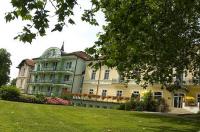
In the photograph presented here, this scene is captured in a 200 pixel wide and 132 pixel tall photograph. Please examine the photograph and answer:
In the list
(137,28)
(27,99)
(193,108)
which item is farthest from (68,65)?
(137,28)

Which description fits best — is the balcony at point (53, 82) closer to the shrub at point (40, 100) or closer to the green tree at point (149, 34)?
the shrub at point (40, 100)

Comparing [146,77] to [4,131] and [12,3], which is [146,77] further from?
[12,3]

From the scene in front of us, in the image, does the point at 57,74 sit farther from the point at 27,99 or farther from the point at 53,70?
the point at 27,99

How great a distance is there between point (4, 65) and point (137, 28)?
→ 80.6m

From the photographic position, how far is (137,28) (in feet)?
45.7

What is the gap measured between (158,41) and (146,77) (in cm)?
943

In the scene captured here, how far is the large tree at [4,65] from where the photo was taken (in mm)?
89312

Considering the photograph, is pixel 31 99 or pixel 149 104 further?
pixel 149 104

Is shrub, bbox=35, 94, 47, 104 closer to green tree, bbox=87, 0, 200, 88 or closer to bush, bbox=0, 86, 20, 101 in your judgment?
bush, bbox=0, 86, 20, 101

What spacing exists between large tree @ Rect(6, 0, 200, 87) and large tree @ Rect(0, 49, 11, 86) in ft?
216

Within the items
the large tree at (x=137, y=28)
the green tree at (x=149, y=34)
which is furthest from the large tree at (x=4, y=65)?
the large tree at (x=137, y=28)

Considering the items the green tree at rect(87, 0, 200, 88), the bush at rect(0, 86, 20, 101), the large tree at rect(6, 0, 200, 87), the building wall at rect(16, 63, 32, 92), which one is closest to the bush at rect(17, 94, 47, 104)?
the bush at rect(0, 86, 20, 101)

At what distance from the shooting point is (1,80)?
8906 centimetres

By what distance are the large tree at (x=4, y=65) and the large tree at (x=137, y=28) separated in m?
65.7
